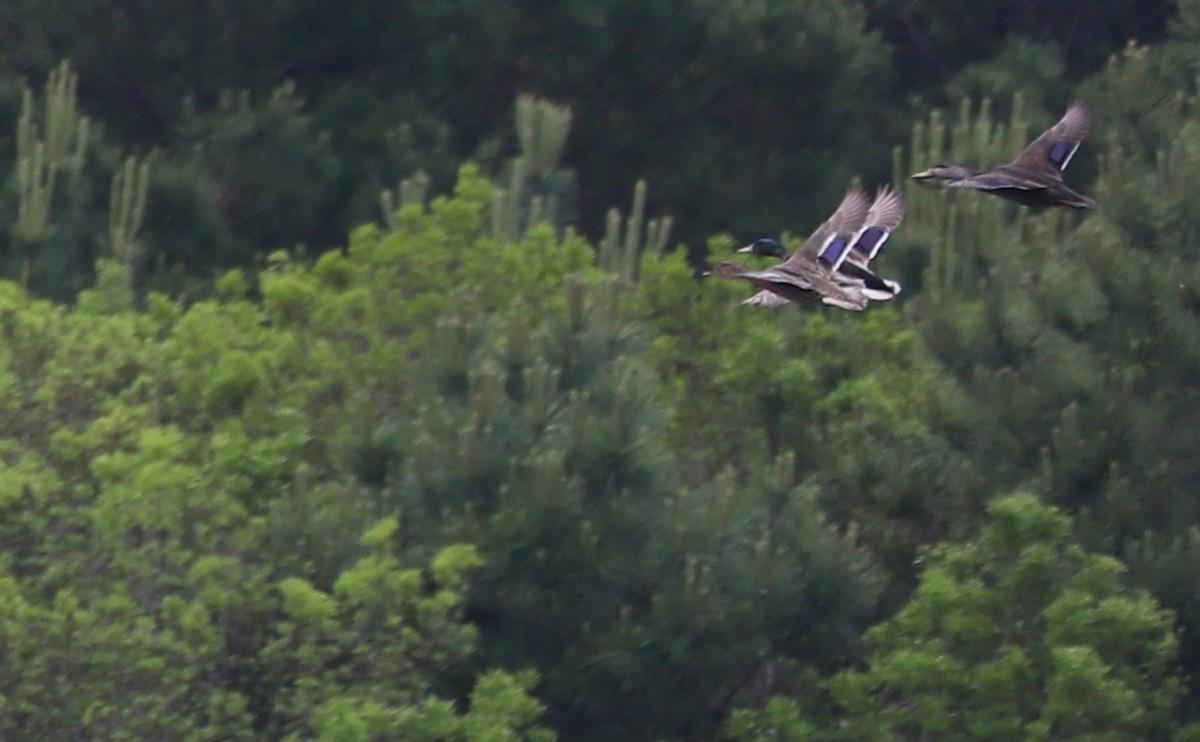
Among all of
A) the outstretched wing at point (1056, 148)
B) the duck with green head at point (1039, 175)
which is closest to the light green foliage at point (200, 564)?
the duck with green head at point (1039, 175)

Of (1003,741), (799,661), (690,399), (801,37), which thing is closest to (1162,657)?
(1003,741)

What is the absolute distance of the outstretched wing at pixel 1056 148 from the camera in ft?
42.6

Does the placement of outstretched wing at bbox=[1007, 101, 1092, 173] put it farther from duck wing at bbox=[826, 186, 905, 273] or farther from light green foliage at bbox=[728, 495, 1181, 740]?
light green foliage at bbox=[728, 495, 1181, 740]

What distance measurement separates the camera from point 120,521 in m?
14.9

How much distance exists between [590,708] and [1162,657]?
341 cm

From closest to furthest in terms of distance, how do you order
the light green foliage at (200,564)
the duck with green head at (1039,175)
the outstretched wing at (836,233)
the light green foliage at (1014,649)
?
the duck with green head at (1039,175)
the outstretched wing at (836,233)
the light green foliage at (200,564)
the light green foliage at (1014,649)

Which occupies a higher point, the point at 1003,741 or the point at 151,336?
the point at 151,336

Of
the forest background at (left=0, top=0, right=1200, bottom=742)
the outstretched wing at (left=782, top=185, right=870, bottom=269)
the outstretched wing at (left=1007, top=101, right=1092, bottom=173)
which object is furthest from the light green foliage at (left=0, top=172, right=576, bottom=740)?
the outstretched wing at (left=1007, top=101, right=1092, bottom=173)

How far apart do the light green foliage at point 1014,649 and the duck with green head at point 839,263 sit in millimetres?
2279

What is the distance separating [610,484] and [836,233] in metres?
3.25

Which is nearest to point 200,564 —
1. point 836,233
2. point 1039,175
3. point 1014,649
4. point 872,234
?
point 836,233

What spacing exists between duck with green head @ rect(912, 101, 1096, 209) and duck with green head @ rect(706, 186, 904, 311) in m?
0.46

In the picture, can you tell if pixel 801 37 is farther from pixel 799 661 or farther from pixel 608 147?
pixel 799 661

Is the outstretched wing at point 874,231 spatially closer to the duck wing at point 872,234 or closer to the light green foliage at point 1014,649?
the duck wing at point 872,234
